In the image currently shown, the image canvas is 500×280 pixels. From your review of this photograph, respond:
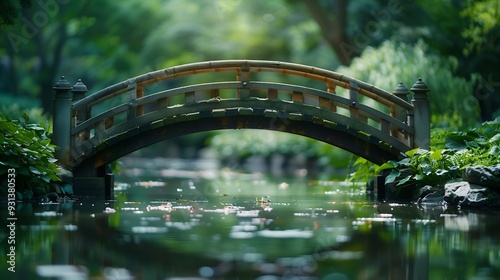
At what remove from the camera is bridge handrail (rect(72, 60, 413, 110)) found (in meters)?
17.0

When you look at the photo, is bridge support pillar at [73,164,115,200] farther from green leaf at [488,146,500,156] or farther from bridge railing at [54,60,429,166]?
green leaf at [488,146,500,156]

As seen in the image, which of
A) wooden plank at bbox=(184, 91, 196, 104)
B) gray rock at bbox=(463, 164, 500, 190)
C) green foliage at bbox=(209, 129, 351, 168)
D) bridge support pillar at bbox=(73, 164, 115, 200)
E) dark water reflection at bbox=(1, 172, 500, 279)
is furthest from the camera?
green foliage at bbox=(209, 129, 351, 168)

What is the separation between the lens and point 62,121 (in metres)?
17.1

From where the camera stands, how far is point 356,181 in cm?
2186

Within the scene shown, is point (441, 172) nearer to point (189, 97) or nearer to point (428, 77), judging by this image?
point (189, 97)

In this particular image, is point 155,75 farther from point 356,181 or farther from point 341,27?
point 341,27

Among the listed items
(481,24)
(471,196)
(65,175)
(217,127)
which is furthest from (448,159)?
(481,24)

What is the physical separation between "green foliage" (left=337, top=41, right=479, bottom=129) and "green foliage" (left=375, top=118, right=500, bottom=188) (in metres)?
7.99

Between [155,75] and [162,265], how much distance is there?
809cm

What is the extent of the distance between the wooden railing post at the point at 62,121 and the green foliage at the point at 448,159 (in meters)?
4.54

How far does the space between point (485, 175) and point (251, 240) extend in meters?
5.11

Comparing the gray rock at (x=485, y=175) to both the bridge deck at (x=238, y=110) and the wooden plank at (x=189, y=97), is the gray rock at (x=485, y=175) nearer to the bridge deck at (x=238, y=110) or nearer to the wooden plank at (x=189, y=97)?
the bridge deck at (x=238, y=110)

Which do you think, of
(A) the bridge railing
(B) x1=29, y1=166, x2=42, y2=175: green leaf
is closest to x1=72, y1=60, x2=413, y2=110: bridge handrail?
(A) the bridge railing

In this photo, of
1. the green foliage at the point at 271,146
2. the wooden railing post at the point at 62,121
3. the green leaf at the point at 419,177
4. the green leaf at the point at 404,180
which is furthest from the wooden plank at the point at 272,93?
the green foliage at the point at 271,146
